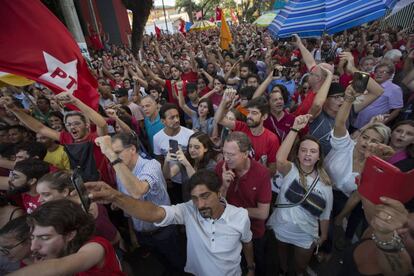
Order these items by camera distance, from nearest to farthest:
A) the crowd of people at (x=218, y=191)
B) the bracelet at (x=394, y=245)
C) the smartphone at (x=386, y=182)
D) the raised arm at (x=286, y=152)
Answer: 1. the bracelet at (x=394, y=245)
2. the smartphone at (x=386, y=182)
3. the crowd of people at (x=218, y=191)
4. the raised arm at (x=286, y=152)

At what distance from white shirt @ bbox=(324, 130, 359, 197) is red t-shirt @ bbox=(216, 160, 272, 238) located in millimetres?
842

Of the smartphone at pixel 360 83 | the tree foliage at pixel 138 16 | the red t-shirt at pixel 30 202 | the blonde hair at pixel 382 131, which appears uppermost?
the tree foliage at pixel 138 16

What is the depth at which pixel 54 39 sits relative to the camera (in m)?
2.89

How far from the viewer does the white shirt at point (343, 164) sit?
8.71 feet

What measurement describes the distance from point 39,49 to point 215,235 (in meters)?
2.70

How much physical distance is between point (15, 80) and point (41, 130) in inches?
29.3

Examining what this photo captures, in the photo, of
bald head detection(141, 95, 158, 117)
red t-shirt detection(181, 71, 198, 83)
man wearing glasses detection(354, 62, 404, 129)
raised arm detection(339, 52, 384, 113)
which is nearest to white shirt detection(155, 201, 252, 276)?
bald head detection(141, 95, 158, 117)

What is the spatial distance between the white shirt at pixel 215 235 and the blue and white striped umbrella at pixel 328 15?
2.92 meters

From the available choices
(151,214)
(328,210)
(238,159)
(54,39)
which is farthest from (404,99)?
(54,39)

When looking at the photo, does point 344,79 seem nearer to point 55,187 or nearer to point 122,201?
point 122,201

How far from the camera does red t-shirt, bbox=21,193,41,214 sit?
242cm

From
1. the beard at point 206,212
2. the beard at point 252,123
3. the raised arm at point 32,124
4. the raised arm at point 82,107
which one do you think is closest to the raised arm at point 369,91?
the beard at point 252,123

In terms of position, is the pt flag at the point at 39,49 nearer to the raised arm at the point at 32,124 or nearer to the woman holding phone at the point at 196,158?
the raised arm at the point at 32,124

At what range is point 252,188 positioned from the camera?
2.42 m
